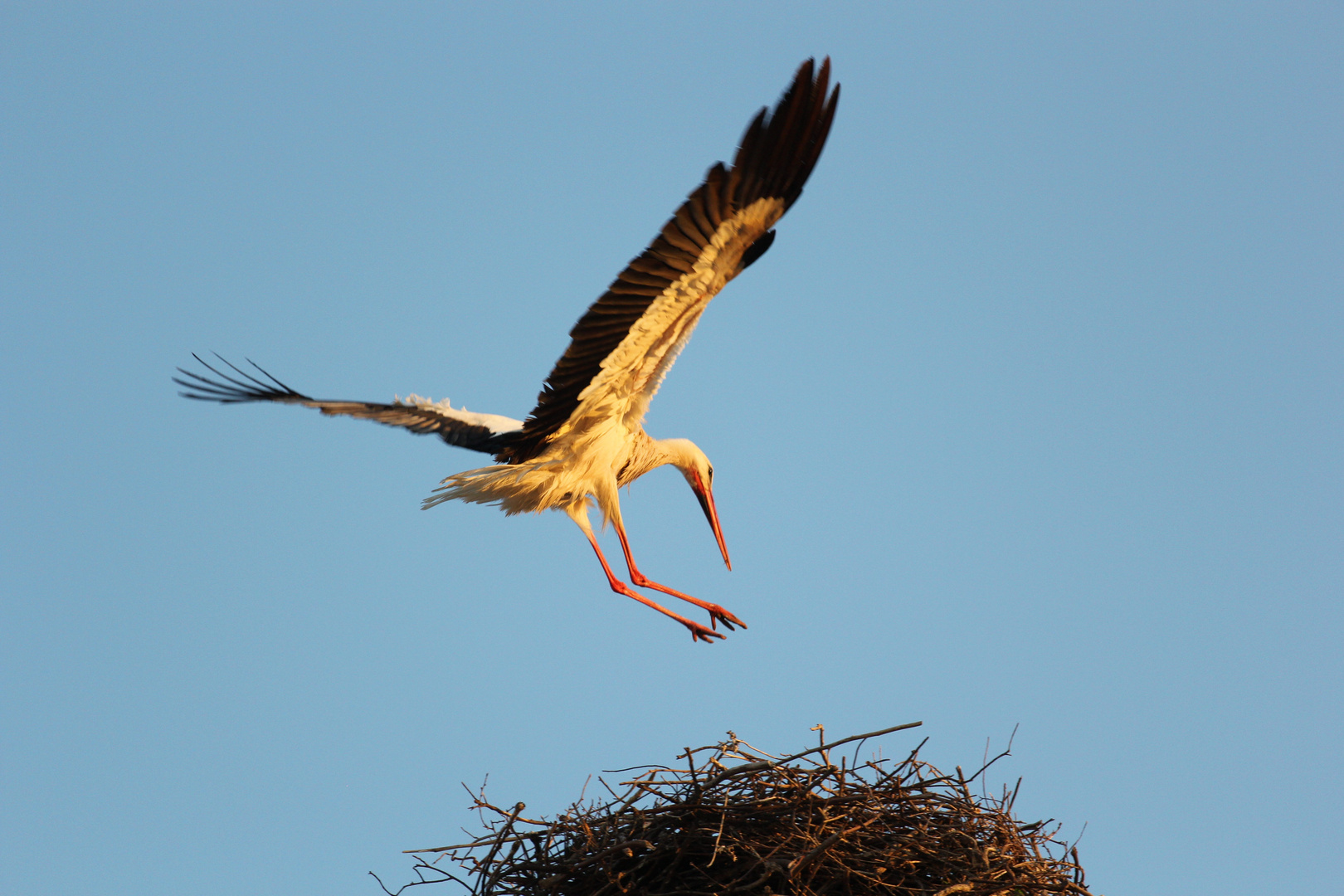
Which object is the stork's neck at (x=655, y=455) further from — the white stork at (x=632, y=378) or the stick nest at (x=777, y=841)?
the stick nest at (x=777, y=841)

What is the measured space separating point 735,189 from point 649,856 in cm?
232

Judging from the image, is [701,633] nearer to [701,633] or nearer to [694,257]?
[701,633]

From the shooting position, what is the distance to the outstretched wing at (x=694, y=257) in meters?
3.73

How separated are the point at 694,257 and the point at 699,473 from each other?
8.74 feet

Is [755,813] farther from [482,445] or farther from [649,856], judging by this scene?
[482,445]

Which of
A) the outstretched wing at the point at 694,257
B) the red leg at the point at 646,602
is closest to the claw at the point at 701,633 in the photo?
the red leg at the point at 646,602

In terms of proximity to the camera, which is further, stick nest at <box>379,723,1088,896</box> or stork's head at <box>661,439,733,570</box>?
stork's head at <box>661,439,733,570</box>

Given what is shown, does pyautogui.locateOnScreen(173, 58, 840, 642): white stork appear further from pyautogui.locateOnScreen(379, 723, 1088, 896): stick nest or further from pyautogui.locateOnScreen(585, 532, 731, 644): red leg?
pyautogui.locateOnScreen(379, 723, 1088, 896): stick nest

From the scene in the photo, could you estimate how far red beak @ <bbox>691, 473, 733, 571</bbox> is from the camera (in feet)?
21.6

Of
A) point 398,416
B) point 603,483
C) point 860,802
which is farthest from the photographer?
point 398,416

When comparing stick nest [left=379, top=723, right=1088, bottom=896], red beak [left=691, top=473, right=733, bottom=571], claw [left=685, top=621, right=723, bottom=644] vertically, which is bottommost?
stick nest [left=379, top=723, right=1088, bottom=896]

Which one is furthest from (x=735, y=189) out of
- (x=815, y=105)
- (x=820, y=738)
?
(x=820, y=738)

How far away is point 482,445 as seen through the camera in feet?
20.1

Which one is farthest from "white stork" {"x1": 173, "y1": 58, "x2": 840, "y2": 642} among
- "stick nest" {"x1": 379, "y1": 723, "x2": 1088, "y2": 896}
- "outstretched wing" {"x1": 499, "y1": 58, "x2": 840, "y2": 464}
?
"stick nest" {"x1": 379, "y1": 723, "x2": 1088, "y2": 896}
